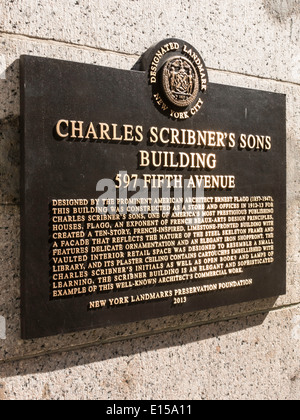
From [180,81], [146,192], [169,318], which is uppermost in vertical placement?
[180,81]

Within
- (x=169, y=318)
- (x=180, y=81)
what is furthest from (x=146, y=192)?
(x=169, y=318)

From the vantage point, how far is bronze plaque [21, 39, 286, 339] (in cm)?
258

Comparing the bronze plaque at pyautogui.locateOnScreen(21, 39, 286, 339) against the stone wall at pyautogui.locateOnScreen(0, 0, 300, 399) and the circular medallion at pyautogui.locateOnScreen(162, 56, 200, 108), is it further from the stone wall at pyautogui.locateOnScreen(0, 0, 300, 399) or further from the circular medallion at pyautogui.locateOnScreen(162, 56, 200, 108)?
the stone wall at pyautogui.locateOnScreen(0, 0, 300, 399)

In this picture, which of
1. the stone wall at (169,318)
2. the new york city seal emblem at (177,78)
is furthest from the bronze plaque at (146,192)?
the stone wall at (169,318)

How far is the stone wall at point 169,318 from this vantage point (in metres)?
2.64

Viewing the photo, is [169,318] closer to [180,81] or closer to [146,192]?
[146,192]

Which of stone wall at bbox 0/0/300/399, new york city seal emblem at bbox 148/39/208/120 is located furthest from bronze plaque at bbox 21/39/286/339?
stone wall at bbox 0/0/300/399

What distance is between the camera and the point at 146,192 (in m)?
2.96

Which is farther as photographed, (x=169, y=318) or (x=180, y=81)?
(x=169, y=318)

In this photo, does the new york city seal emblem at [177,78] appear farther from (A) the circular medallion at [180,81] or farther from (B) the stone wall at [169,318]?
(B) the stone wall at [169,318]

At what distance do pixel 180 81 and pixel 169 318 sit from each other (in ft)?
Answer: 4.99

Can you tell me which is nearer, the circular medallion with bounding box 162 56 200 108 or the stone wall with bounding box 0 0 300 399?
the stone wall with bounding box 0 0 300 399

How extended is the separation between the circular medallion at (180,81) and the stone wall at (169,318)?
0.74ft
